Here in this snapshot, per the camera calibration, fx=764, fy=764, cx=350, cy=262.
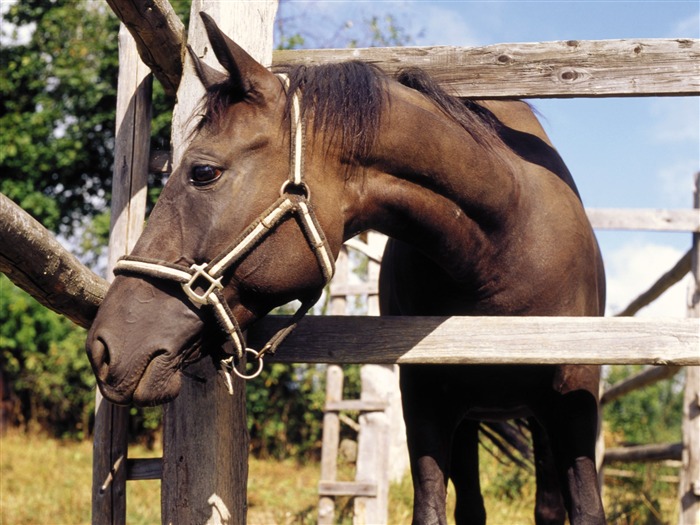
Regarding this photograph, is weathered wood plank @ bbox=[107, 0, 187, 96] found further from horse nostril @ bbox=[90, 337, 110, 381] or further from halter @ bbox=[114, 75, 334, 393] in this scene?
horse nostril @ bbox=[90, 337, 110, 381]

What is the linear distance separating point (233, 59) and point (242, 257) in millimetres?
542

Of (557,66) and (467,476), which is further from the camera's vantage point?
(467,476)

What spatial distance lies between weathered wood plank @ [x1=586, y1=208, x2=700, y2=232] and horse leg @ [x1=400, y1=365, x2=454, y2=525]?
3.54 meters

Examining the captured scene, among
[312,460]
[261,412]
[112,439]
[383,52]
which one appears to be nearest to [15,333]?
[261,412]

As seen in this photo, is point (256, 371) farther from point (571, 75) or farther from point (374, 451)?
point (374, 451)

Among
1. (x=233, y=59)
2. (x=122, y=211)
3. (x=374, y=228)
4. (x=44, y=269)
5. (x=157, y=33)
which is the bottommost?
(x=44, y=269)

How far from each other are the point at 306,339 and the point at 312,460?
8.17 m

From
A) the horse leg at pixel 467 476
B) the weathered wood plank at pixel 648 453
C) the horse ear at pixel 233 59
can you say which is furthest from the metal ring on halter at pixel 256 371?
the weathered wood plank at pixel 648 453

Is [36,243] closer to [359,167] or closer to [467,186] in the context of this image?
[359,167]

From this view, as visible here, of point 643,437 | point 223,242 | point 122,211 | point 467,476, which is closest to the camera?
point 223,242

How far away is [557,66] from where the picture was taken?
8.89 feet

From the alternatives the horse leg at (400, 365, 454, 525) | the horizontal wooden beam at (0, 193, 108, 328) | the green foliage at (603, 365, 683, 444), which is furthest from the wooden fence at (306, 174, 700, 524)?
the green foliage at (603, 365, 683, 444)

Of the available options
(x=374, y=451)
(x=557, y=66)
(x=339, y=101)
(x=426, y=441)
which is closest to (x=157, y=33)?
(x=339, y=101)

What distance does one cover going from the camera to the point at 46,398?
39.3 feet
